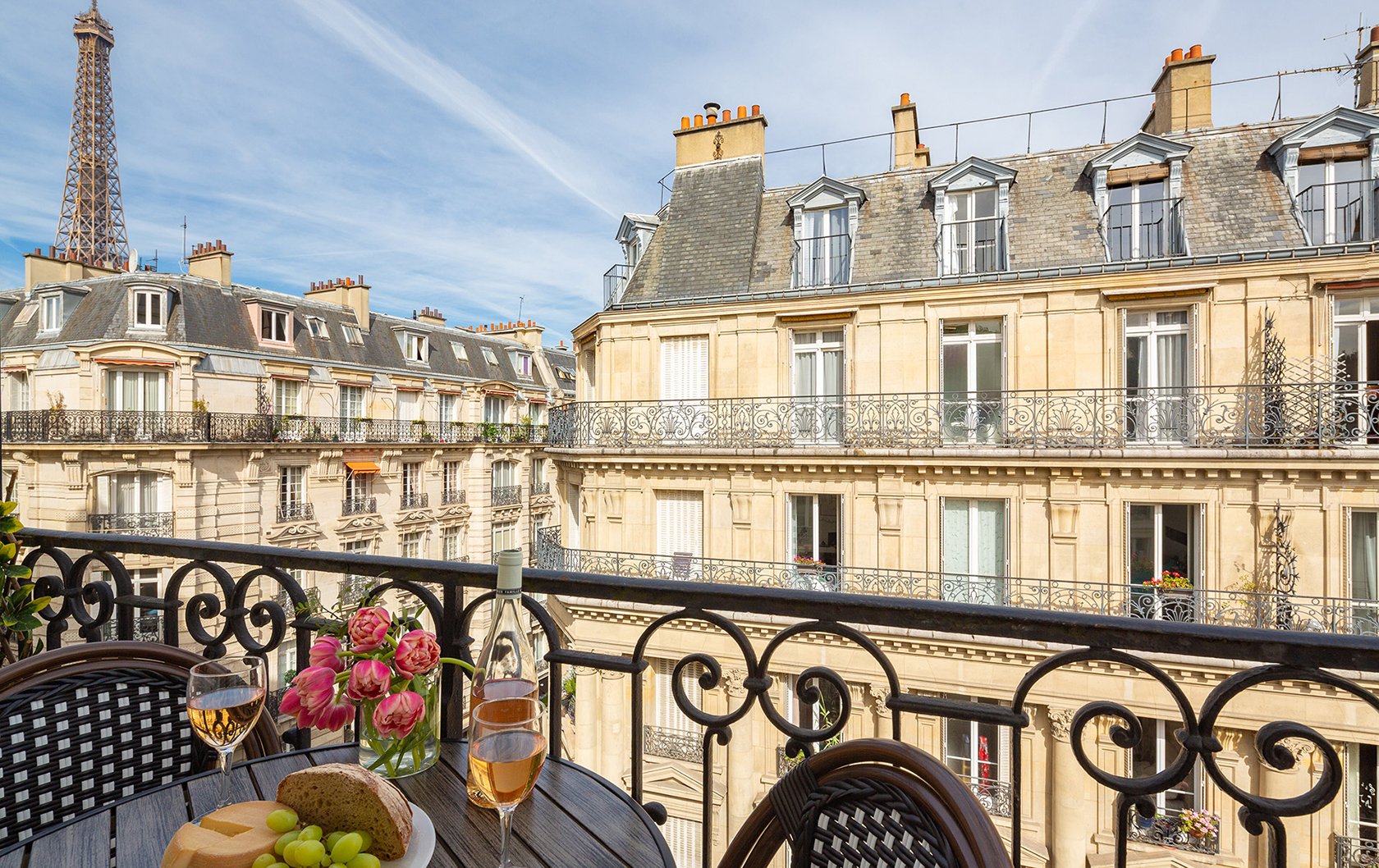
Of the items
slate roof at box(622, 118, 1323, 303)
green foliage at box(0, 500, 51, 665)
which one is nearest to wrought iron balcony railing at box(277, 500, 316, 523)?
slate roof at box(622, 118, 1323, 303)

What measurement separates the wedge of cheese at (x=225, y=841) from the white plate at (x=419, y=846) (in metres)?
0.21

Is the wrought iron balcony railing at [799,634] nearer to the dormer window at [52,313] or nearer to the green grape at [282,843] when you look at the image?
the green grape at [282,843]

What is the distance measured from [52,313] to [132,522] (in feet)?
24.9

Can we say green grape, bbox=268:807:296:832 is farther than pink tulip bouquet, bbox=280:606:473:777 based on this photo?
No

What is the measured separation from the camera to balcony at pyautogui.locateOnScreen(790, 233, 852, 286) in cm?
1313

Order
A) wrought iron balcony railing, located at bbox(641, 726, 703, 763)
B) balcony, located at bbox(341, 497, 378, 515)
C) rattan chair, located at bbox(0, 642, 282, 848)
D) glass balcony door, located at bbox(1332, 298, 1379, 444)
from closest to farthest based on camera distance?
rattan chair, located at bbox(0, 642, 282, 848)
glass balcony door, located at bbox(1332, 298, 1379, 444)
wrought iron balcony railing, located at bbox(641, 726, 703, 763)
balcony, located at bbox(341, 497, 378, 515)

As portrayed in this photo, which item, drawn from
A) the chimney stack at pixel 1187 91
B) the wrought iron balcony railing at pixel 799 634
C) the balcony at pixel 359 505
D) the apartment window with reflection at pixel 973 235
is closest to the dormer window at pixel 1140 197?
the chimney stack at pixel 1187 91

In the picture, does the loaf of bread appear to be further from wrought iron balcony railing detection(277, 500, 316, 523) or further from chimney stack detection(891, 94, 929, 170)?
wrought iron balcony railing detection(277, 500, 316, 523)

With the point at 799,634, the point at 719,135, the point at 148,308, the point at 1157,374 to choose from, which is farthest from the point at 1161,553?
the point at 148,308

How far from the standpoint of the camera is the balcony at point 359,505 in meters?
23.7

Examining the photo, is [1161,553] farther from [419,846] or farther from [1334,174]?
[419,846]

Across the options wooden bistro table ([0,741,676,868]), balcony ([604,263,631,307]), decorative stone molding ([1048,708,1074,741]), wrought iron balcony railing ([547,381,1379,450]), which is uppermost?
balcony ([604,263,631,307])

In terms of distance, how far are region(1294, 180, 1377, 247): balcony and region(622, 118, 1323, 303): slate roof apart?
0.28 meters

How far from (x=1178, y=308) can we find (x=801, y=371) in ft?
20.4
